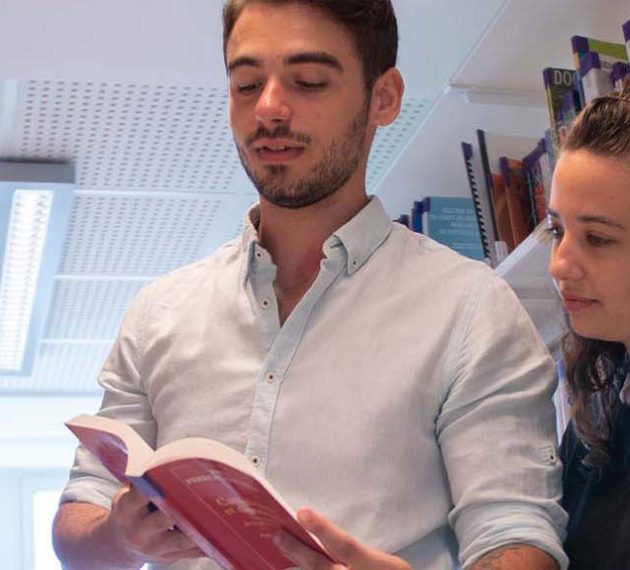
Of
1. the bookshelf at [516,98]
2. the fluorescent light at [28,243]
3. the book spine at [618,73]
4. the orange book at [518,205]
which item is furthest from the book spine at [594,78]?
the fluorescent light at [28,243]

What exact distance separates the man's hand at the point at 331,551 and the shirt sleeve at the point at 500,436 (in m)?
0.18

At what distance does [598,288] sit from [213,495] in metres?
0.53

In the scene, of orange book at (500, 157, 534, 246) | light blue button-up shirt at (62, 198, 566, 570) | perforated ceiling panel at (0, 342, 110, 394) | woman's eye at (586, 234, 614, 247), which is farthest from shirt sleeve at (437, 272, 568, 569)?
perforated ceiling panel at (0, 342, 110, 394)

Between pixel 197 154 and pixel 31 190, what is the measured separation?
473 millimetres

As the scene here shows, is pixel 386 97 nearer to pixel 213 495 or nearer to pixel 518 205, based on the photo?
pixel 213 495

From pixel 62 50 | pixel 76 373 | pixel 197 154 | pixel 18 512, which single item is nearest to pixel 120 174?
pixel 197 154

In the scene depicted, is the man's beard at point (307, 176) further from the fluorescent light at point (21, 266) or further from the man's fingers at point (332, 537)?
the fluorescent light at point (21, 266)

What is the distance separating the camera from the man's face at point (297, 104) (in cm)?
158

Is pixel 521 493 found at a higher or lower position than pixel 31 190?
lower

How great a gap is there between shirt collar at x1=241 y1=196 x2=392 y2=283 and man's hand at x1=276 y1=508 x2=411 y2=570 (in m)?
0.45

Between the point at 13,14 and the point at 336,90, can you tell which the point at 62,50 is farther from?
the point at 336,90

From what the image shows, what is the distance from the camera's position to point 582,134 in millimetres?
1554

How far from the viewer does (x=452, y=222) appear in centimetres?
318

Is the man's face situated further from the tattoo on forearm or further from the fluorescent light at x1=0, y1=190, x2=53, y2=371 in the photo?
the fluorescent light at x1=0, y1=190, x2=53, y2=371
